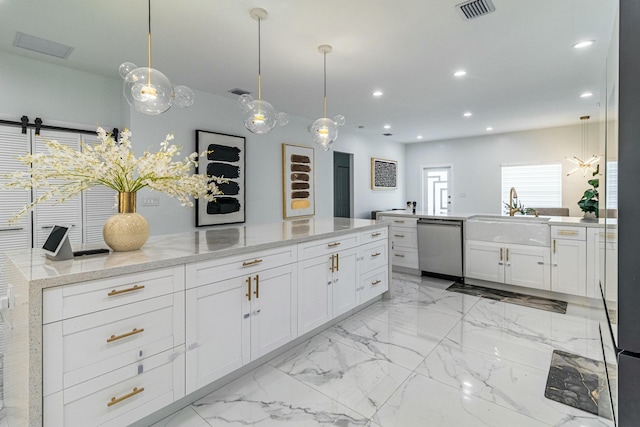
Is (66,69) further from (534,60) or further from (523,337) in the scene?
(523,337)

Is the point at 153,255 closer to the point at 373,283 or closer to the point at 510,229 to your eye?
the point at 373,283

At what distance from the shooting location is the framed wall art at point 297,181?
17.7ft

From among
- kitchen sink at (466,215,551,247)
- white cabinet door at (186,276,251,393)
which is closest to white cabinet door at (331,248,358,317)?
white cabinet door at (186,276,251,393)

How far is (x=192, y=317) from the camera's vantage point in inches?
71.7

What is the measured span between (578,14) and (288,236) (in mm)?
2818

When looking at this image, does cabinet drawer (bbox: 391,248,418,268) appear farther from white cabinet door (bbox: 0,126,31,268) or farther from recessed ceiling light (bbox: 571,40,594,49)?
white cabinet door (bbox: 0,126,31,268)

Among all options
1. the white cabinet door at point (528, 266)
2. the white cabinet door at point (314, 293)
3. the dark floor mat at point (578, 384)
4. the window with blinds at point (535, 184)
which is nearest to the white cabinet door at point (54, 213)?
the white cabinet door at point (314, 293)

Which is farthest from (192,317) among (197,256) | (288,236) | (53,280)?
(288,236)

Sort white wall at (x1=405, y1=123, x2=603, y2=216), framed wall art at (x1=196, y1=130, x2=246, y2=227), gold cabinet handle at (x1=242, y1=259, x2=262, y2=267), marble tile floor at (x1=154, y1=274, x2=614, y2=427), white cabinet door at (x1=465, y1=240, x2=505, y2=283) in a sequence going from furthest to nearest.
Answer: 1. white wall at (x1=405, y1=123, x2=603, y2=216)
2. framed wall art at (x1=196, y1=130, x2=246, y2=227)
3. white cabinet door at (x1=465, y1=240, x2=505, y2=283)
4. gold cabinet handle at (x1=242, y1=259, x2=262, y2=267)
5. marble tile floor at (x1=154, y1=274, x2=614, y2=427)

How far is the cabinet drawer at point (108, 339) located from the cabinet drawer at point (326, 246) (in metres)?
1.04

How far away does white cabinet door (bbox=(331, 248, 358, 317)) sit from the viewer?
114 inches

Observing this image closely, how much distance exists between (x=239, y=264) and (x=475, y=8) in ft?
Answer: 8.30

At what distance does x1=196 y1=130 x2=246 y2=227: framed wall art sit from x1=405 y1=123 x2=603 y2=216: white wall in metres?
5.47

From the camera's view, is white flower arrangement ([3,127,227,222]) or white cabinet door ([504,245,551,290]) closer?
white flower arrangement ([3,127,227,222])
